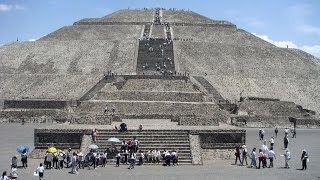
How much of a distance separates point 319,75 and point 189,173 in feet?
134

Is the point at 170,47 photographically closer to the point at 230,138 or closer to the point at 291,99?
the point at 291,99

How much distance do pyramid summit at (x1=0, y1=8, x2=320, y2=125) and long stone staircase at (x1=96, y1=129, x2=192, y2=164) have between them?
10.7 meters

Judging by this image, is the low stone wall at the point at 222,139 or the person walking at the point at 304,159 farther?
the low stone wall at the point at 222,139

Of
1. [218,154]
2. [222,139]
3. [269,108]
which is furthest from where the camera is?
[269,108]

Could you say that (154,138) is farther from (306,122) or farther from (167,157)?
(306,122)

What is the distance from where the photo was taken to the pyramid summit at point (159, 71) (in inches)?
1479

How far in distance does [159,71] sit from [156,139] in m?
26.9

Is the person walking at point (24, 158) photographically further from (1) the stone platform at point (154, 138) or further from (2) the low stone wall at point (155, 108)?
(2) the low stone wall at point (155, 108)

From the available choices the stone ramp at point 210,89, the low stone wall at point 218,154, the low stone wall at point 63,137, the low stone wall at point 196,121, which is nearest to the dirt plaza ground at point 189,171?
the low stone wall at point 218,154

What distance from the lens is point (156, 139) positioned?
2272 cm

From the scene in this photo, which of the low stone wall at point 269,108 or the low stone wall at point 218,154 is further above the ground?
the low stone wall at point 269,108

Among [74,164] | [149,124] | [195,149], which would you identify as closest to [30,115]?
→ [149,124]

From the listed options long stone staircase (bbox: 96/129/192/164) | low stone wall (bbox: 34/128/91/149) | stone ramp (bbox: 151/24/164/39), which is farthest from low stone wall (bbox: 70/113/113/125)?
stone ramp (bbox: 151/24/164/39)

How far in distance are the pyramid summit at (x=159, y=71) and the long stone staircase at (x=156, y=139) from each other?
1068cm
